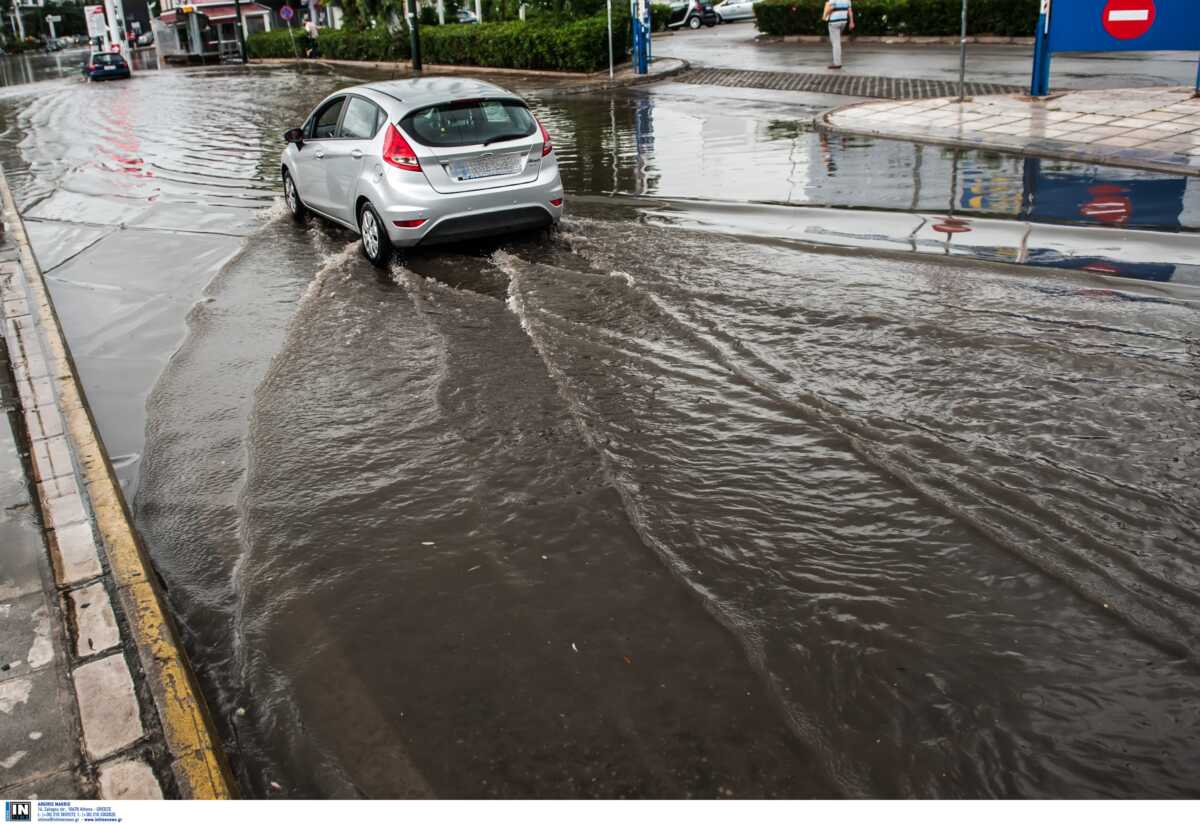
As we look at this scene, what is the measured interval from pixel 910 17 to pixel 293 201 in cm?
2498

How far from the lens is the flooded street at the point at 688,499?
349 cm

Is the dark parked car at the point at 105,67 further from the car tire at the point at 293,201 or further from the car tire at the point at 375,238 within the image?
the car tire at the point at 375,238

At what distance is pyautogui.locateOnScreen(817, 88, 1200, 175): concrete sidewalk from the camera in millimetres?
12836

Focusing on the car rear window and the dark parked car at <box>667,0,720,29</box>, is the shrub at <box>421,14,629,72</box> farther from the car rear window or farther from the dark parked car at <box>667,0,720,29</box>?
the car rear window

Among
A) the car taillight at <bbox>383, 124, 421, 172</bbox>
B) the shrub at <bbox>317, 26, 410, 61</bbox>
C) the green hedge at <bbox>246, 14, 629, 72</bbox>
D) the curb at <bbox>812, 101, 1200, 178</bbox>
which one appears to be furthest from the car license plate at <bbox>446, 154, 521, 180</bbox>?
the shrub at <bbox>317, 26, 410, 61</bbox>

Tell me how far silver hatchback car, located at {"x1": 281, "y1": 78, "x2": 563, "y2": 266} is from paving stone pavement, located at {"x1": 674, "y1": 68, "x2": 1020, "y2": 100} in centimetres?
1192

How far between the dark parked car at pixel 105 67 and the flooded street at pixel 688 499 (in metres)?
43.9

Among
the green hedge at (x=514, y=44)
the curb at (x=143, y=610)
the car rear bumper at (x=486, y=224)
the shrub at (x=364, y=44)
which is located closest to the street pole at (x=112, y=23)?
the shrub at (x=364, y=44)

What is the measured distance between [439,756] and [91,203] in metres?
13.3

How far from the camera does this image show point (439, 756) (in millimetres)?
3459

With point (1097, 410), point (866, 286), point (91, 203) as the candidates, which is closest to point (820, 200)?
point (866, 286)

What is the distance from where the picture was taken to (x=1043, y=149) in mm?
13398

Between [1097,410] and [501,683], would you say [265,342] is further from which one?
[1097,410]

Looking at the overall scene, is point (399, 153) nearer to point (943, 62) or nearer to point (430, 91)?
point (430, 91)
